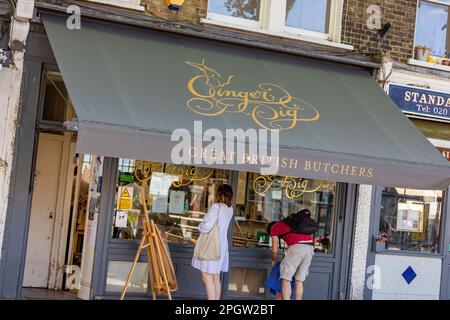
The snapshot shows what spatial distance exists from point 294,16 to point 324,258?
3.41m

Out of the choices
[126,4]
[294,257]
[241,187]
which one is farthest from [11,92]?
[294,257]

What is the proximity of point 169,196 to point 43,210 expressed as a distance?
213 cm

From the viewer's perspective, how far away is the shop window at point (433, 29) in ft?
38.7

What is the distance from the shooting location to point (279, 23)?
1090 cm

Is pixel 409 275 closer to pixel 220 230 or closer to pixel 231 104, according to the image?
pixel 220 230

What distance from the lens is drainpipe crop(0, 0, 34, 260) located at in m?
9.20

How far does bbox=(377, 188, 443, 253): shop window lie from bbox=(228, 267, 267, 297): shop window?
1864 millimetres

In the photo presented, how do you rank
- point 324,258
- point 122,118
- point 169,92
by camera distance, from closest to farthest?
→ point 122,118 < point 169,92 < point 324,258

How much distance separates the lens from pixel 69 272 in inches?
439

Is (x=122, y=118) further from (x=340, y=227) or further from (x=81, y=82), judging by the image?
(x=340, y=227)

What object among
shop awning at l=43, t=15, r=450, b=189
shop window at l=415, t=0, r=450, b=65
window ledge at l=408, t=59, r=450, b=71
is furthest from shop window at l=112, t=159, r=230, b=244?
shop window at l=415, t=0, r=450, b=65

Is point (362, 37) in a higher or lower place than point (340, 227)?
higher

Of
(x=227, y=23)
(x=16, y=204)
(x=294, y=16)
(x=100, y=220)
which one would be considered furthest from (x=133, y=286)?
(x=294, y=16)

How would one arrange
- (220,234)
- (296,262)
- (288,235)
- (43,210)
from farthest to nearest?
(43,210), (288,235), (296,262), (220,234)
